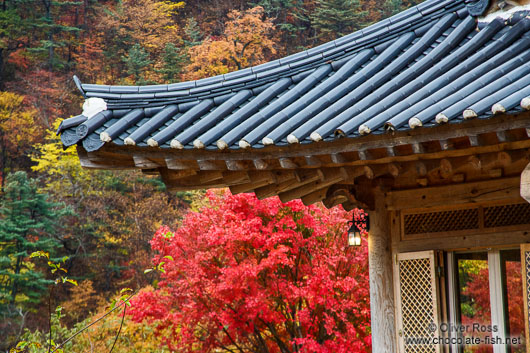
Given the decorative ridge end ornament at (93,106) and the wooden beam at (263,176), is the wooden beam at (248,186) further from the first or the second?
the decorative ridge end ornament at (93,106)

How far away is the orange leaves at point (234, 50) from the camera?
76.0ft

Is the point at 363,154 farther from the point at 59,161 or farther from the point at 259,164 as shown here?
the point at 59,161

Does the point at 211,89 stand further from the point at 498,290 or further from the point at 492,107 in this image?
the point at 498,290

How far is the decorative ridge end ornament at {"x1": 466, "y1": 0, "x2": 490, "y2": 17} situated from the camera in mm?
3889

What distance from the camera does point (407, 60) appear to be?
13.2 ft

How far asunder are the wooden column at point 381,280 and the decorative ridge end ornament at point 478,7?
55.5 inches

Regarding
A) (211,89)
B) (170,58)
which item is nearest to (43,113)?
(170,58)

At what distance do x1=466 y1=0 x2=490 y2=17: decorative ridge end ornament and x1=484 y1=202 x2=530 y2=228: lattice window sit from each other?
125 cm

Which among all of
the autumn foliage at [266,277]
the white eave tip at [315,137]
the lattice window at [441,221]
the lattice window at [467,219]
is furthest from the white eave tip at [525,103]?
the autumn foliage at [266,277]

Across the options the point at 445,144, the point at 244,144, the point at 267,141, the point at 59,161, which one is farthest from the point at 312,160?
the point at 59,161

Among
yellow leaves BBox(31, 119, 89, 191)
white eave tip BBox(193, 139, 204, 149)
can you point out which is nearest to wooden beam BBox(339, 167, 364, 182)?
white eave tip BBox(193, 139, 204, 149)

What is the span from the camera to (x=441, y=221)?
4.46 m

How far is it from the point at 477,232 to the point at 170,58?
792 inches

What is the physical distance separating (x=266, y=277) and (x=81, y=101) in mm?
16379
